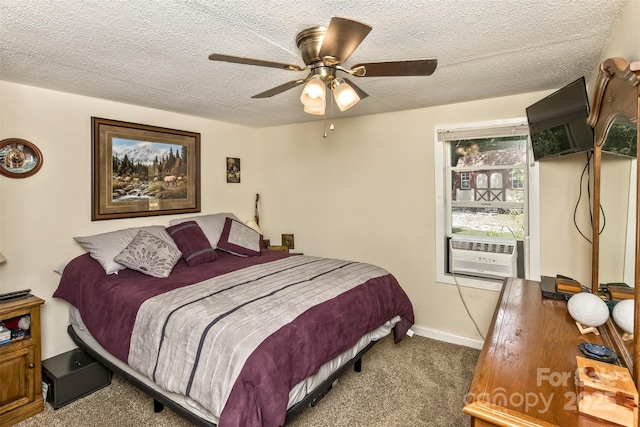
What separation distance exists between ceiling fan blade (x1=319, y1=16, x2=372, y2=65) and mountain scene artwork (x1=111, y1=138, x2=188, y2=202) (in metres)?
2.48

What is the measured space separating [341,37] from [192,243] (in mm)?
2430

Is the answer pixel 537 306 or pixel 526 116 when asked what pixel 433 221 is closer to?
pixel 526 116

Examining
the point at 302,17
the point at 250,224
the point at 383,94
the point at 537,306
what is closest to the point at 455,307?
the point at 537,306

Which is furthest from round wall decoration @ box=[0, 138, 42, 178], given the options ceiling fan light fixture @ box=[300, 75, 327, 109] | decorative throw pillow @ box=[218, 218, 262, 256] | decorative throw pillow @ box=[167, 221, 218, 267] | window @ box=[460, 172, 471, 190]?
window @ box=[460, 172, 471, 190]

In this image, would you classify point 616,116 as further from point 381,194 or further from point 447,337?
point 447,337

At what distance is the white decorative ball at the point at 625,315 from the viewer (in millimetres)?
1255

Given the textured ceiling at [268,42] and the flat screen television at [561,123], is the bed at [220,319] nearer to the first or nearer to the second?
the textured ceiling at [268,42]

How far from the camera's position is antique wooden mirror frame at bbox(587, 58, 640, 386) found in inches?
40.7

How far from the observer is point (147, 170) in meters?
3.36

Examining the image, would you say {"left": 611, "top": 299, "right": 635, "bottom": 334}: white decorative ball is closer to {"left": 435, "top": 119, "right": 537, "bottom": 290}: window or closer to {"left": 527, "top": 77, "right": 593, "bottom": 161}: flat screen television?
{"left": 527, "top": 77, "right": 593, "bottom": 161}: flat screen television

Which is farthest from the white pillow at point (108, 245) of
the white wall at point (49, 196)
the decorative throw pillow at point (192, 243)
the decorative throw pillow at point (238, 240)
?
the decorative throw pillow at point (238, 240)

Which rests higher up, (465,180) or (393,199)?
(465,180)

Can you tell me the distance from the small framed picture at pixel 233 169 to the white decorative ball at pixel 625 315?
382cm

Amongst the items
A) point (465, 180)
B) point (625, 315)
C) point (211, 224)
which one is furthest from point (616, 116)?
point (211, 224)
